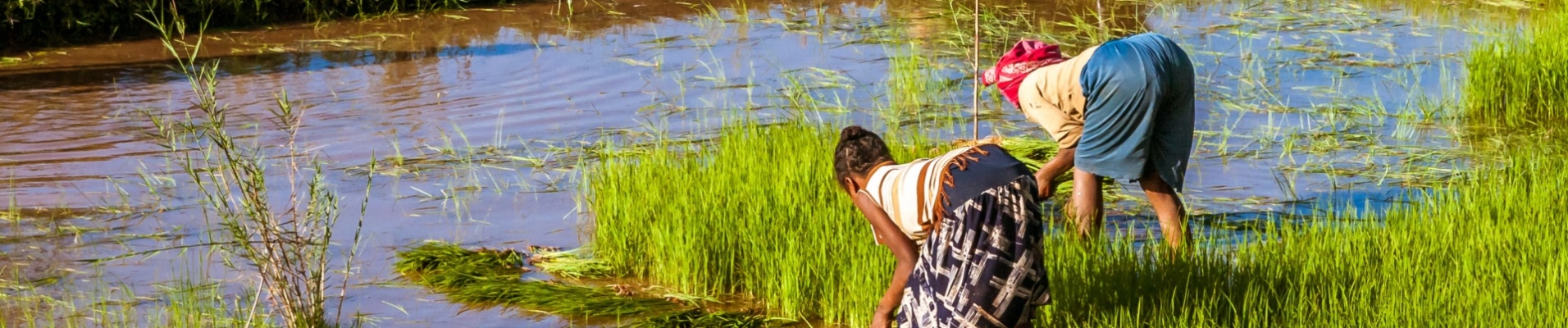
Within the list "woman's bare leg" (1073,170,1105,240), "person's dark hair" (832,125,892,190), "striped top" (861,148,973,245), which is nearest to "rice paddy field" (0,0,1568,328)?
"woman's bare leg" (1073,170,1105,240)

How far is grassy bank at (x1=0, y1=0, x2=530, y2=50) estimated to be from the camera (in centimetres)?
925

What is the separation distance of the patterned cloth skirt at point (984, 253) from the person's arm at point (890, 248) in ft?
0.13

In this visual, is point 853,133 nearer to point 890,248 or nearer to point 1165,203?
point 890,248

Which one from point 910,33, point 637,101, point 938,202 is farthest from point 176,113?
point 938,202

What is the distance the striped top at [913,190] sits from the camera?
3.11m

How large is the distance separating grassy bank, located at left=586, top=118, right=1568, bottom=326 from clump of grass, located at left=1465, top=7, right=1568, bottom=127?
1427 millimetres

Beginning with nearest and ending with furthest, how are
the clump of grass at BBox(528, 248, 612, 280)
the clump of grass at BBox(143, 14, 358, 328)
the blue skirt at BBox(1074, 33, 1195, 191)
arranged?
the clump of grass at BBox(143, 14, 358, 328), the blue skirt at BBox(1074, 33, 1195, 191), the clump of grass at BBox(528, 248, 612, 280)

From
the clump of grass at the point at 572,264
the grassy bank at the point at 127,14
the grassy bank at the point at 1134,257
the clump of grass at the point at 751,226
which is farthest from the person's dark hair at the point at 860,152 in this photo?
the grassy bank at the point at 127,14

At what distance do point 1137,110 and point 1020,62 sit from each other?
398 mm

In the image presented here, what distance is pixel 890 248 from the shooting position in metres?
3.25

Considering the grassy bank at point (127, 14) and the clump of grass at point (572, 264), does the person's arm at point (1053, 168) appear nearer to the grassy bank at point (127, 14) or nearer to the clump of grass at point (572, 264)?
the clump of grass at point (572, 264)

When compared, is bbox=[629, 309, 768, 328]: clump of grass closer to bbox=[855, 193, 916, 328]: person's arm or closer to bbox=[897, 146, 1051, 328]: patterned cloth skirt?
bbox=[855, 193, 916, 328]: person's arm

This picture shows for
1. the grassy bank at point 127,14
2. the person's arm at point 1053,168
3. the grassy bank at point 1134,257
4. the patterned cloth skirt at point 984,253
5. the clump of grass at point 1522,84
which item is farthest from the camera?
the grassy bank at point 127,14

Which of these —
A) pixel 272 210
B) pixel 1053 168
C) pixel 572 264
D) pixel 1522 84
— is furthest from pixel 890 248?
pixel 1522 84
